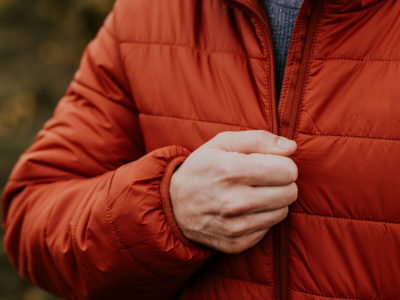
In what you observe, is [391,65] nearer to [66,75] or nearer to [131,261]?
[131,261]

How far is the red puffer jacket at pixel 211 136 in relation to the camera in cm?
127

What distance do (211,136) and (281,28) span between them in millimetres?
400

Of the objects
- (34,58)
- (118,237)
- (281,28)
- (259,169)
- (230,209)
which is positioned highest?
(281,28)

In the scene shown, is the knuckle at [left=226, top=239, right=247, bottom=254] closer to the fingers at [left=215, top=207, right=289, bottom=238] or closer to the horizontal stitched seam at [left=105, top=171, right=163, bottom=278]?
the fingers at [left=215, top=207, right=289, bottom=238]

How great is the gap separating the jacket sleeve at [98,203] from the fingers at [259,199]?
0.70 ft

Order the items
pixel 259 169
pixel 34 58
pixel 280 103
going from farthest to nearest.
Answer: pixel 34 58, pixel 280 103, pixel 259 169

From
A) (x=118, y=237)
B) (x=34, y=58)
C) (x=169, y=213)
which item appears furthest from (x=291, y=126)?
(x=34, y=58)

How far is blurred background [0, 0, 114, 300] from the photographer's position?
5289 millimetres

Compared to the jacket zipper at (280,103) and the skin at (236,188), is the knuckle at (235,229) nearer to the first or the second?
the skin at (236,188)

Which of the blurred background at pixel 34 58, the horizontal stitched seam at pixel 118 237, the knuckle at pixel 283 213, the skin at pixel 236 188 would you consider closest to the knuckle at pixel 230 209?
the skin at pixel 236 188

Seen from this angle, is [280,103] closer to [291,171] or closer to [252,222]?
[291,171]

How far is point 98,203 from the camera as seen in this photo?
1.45 m

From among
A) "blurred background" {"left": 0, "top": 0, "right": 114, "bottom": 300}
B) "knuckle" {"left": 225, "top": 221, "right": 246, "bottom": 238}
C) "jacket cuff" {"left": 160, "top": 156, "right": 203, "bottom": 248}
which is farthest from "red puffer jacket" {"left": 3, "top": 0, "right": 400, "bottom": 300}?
"blurred background" {"left": 0, "top": 0, "right": 114, "bottom": 300}

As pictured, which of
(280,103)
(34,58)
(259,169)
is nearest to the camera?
(259,169)
